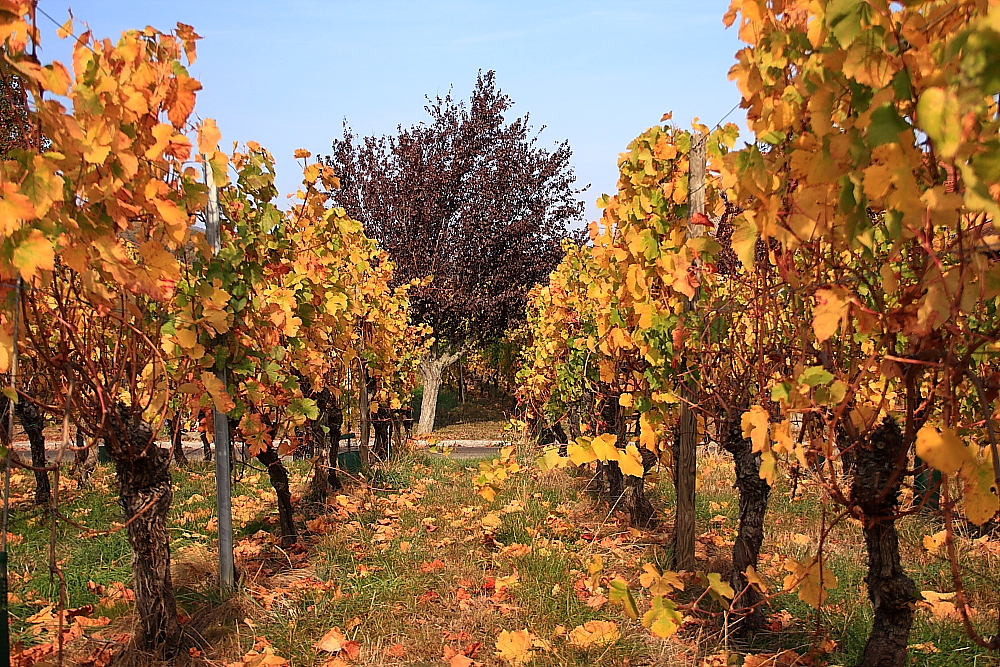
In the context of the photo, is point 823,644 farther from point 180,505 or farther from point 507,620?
point 180,505

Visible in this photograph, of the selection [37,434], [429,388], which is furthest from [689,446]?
[429,388]

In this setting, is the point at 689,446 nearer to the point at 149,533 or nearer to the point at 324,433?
the point at 149,533

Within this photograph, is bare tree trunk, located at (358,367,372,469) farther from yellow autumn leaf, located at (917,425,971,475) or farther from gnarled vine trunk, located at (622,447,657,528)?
yellow autumn leaf, located at (917,425,971,475)

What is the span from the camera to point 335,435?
633 cm

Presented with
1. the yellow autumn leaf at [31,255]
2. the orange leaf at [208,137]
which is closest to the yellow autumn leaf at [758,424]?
the yellow autumn leaf at [31,255]

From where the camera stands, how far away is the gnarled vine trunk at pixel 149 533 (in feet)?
9.93

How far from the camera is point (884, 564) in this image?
2.23 m

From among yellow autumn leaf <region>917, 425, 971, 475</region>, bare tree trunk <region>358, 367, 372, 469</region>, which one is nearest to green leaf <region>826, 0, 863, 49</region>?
yellow autumn leaf <region>917, 425, 971, 475</region>

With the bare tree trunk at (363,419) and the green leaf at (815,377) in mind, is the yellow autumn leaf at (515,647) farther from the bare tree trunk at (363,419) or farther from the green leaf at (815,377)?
the bare tree trunk at (363,419)

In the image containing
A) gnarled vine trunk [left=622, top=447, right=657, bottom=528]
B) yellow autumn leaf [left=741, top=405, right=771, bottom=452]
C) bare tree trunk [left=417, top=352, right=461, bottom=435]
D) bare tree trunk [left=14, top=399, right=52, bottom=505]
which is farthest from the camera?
bare tree trunk [left=417, top=352, right=461, bottom=435]

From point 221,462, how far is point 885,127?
3.56m

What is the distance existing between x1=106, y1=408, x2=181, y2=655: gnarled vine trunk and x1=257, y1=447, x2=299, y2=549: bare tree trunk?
1434 millimetres

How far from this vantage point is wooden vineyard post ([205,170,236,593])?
12.2 ft

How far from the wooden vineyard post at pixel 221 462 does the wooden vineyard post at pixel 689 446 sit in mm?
2360
